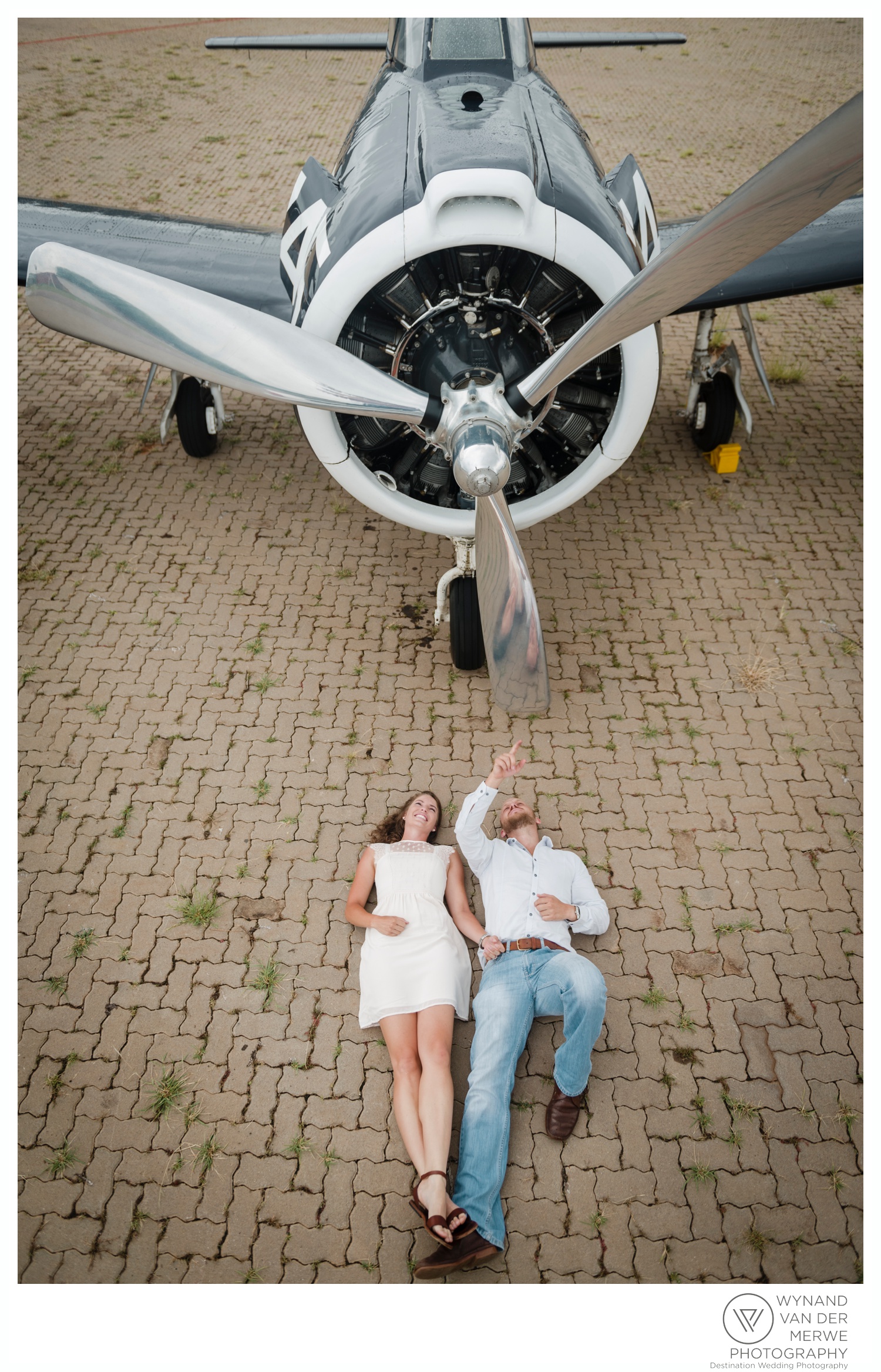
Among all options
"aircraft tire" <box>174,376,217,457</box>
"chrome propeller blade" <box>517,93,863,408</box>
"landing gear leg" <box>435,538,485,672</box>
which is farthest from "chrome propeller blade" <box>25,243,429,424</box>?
"aircraft tire" <box>174,376,217,457</box>

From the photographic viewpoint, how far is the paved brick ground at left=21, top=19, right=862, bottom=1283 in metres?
3.40

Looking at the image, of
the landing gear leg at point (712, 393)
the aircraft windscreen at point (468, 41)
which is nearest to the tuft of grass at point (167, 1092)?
the aircraft windscreen at point (468, 41)

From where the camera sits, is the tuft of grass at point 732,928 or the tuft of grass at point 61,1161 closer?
the tuft of grass at point 61,1161

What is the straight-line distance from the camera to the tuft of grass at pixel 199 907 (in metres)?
4.25

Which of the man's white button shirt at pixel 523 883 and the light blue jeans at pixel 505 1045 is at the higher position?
the man's white button shirt at pixel 523 883

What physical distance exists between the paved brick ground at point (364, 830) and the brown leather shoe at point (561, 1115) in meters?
0.08

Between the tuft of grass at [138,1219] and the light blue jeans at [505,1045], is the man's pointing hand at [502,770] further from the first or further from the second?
the tuft of grass at [138,1219]

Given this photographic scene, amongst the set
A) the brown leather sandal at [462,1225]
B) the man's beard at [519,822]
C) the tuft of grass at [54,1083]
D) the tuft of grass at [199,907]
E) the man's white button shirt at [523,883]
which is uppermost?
the man's beard at [519,822]

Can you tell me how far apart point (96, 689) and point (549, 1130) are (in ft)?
12.4

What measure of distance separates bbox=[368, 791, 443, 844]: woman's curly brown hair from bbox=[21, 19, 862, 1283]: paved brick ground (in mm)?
214

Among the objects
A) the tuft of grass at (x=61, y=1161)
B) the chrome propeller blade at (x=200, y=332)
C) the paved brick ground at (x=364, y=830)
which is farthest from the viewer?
the chrome propeller blade at (x=200, y=332)

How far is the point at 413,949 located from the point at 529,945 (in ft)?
1.76

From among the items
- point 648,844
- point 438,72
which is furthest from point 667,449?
point 648,844

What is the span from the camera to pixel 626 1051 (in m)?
3.78
